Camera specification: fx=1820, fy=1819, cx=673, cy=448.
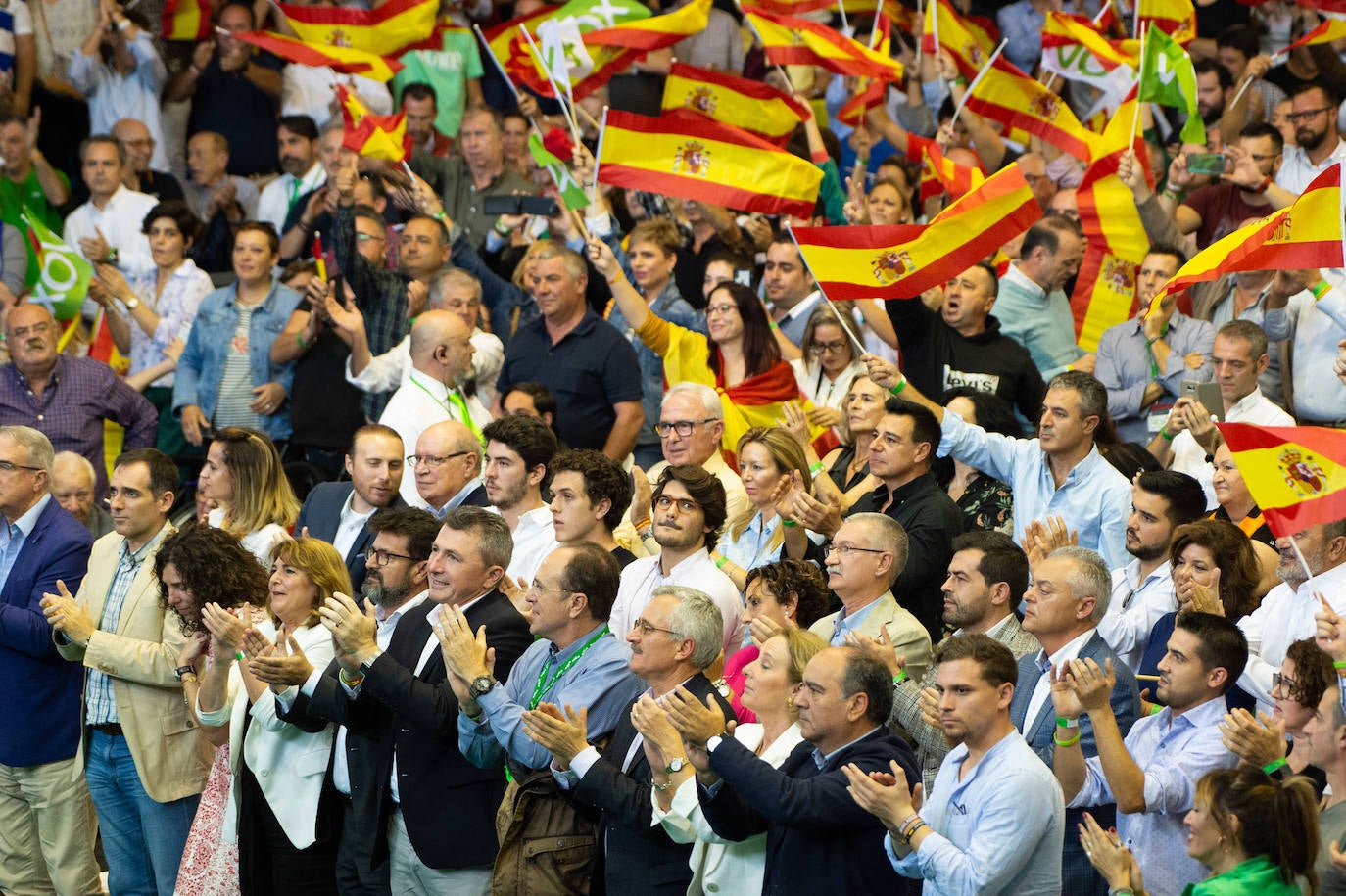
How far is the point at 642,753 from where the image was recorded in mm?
6098

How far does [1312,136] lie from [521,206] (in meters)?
4.86

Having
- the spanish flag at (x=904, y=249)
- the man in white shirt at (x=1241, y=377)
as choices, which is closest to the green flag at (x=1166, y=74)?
the spanish flag at (x=904, y=249)

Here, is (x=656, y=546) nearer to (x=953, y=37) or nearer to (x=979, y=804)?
(x=979, y=804)

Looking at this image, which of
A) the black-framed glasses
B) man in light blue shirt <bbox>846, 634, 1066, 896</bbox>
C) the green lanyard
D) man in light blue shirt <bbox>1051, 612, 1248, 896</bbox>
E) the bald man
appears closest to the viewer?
man in light blue shirt <bbox>846, 634, 1066, 896</bbox>

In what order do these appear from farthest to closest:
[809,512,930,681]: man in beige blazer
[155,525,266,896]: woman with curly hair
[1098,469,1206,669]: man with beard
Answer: [155,525,266,896]: woman with curly hair < [1098,469,1206,669]: man with beard < [809,512,930,681]: man in beige blazer

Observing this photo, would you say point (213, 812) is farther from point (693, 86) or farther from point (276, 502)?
point (693, 86)

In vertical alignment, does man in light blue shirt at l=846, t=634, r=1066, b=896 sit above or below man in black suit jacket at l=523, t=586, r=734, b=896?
above

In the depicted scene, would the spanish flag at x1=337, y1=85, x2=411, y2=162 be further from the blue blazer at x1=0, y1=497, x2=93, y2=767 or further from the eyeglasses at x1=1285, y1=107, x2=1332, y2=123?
the eyeglasses at x1=1285, y1=107, x2=1332, y2=123

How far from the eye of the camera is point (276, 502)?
829cm

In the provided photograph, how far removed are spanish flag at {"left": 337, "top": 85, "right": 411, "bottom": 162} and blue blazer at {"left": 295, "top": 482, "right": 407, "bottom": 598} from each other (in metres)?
3.43

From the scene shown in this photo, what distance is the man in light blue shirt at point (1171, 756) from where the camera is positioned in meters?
5.47

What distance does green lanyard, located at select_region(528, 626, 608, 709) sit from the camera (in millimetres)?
6453

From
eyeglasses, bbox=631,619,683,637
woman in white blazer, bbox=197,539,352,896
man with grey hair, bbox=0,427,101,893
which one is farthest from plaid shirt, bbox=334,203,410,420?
eyeglasses, bbox=631,619,683,637

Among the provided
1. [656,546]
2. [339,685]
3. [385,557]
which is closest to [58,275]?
[656,546]
